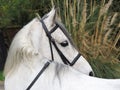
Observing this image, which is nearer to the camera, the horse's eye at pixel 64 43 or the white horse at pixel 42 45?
the white horse at pixel 42 45

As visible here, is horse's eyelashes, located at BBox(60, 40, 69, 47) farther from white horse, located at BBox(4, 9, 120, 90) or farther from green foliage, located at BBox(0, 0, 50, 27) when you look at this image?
green foliage, located at BBox(0, 0, 50, 27)

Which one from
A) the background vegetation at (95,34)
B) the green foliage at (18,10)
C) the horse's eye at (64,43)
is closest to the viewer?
the horse's eye at (64,43)

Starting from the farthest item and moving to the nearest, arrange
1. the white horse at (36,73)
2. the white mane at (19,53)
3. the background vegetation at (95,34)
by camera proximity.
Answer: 1. the background vegetation at (95,34)
2. the white mane at (19,53)
3. the white horse at (36,73)

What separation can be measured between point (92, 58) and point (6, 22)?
6.07ft

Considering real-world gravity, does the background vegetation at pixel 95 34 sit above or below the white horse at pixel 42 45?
below

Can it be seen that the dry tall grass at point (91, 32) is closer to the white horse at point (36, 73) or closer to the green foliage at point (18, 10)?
the green foliage at point (18, 10)

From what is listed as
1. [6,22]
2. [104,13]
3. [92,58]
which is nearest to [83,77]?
[92,58]

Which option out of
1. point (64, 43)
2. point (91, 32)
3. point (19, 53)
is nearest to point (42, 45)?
point (64, 43)

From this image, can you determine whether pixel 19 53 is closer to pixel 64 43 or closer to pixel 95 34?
pixel 64 43

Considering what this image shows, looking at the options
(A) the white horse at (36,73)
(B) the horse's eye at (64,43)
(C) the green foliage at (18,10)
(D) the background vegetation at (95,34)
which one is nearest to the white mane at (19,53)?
(A) the white horse at (36,73)

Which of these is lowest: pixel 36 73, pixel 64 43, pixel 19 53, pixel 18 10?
pixel 18 10

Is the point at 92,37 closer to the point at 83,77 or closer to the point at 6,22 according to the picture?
the point at 6,22

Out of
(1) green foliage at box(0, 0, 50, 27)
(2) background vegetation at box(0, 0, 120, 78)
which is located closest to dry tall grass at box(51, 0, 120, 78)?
(2) background vegetation at box(0, 0, 120, 78)

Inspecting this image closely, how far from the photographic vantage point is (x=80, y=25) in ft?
19.0
